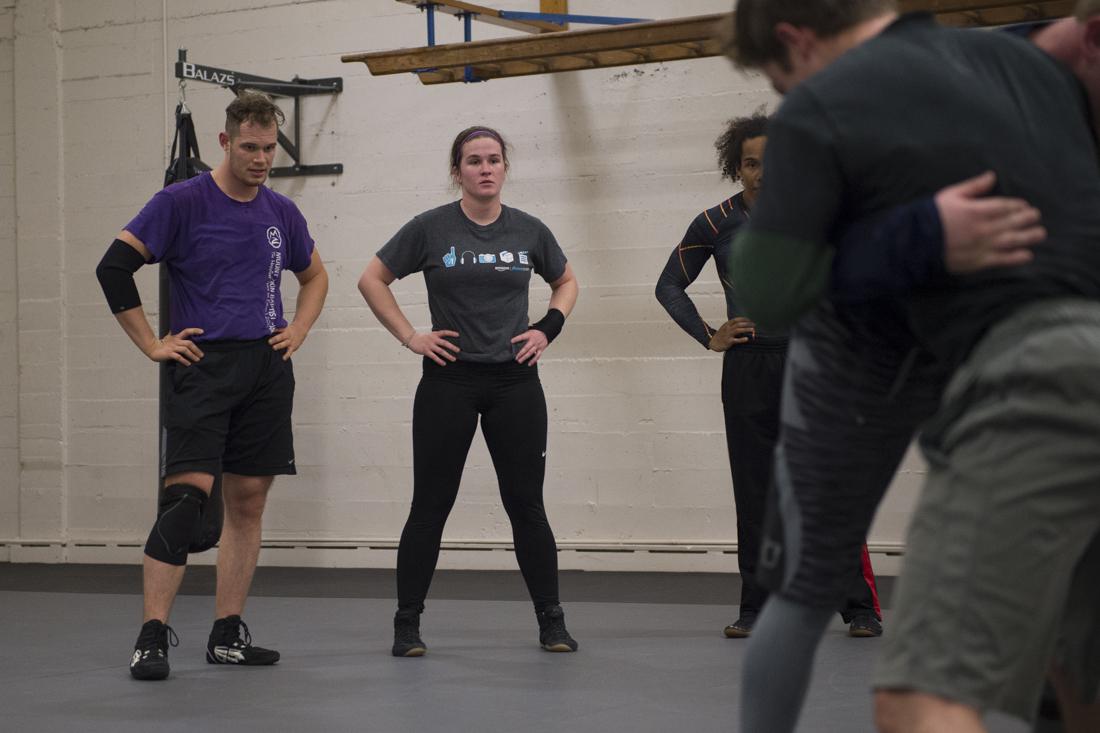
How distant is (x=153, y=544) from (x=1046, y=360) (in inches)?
119

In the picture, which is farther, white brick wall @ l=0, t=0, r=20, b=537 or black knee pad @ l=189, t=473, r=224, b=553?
white brick wall @ l=0, t=0, r=20, b=537

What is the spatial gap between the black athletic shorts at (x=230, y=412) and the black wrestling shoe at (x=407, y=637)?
568 mm

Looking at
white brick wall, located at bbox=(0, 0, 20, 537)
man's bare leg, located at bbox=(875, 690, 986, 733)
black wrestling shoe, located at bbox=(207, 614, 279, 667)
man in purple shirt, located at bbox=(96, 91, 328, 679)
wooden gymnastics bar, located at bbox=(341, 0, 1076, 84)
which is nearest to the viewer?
man's bare leg, located at bbox=(875, 690, 986, 733)

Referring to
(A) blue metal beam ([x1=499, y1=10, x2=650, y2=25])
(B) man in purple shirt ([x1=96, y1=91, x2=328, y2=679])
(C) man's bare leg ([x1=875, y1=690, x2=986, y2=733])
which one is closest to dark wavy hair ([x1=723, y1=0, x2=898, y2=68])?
(C) man's bare leg ([x1=875, y1=690, x2=986, y2=733])

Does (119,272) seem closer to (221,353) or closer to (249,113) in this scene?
(221,353)

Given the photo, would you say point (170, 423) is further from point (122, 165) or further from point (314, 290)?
point (122, 165)

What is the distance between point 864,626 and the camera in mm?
4305

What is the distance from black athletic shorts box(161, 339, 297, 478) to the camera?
3.91m

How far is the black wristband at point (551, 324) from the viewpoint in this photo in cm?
437

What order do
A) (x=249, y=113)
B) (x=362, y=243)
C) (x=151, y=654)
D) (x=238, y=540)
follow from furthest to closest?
(x=362, y=243) < (x=238, y=540) < (x=249, y=113) < (x=151, y=654)

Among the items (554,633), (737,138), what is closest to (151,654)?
(554,633)

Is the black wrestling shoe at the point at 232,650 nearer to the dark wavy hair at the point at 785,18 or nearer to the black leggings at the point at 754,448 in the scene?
the black leggings at the point at 754,448

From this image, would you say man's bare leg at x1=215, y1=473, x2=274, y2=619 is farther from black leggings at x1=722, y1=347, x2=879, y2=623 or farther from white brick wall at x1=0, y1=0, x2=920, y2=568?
white brick wall at x1=0, y1=0, x2=920, y2=568

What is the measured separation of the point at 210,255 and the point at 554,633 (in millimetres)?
1511
